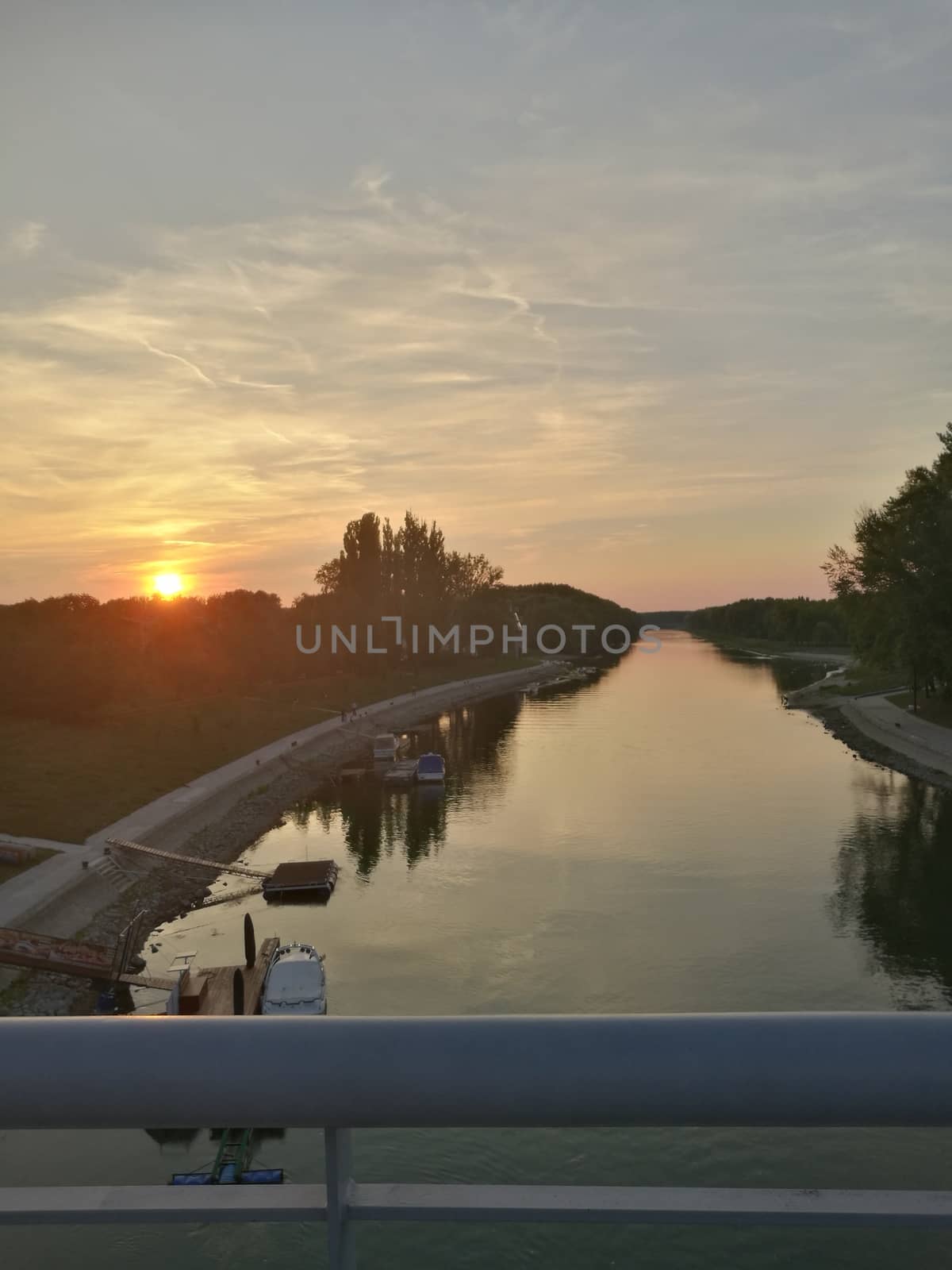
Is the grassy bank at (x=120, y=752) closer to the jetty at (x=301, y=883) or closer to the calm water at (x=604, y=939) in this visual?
the calm water at (x=604, y=939)

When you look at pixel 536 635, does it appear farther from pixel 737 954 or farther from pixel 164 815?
pixel 737 954

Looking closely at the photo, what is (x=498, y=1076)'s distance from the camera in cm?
148

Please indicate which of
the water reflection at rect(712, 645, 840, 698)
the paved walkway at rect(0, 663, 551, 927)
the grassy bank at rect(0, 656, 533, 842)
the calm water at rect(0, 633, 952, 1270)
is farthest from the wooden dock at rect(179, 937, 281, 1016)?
the water reflection at rect(712, 645, 840, 698)

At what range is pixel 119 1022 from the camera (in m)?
1.56

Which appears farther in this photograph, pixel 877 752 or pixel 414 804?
pixel 877 752

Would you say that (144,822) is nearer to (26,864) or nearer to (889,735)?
(26,864)

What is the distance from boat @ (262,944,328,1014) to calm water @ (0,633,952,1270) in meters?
0.67

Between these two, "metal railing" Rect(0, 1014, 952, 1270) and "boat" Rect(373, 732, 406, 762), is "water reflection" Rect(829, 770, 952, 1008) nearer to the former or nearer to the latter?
"metal railing" Rect(0, 1014, 952, 1270)

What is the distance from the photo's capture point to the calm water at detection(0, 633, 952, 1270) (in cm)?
1343

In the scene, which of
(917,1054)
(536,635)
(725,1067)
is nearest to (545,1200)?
(725,1067)

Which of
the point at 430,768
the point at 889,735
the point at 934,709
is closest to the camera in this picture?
the point at 430,768

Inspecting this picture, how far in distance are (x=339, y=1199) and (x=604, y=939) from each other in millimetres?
27686

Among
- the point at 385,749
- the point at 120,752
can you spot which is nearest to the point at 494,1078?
the point at 120,752

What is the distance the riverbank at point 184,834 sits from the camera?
83.2 feet
